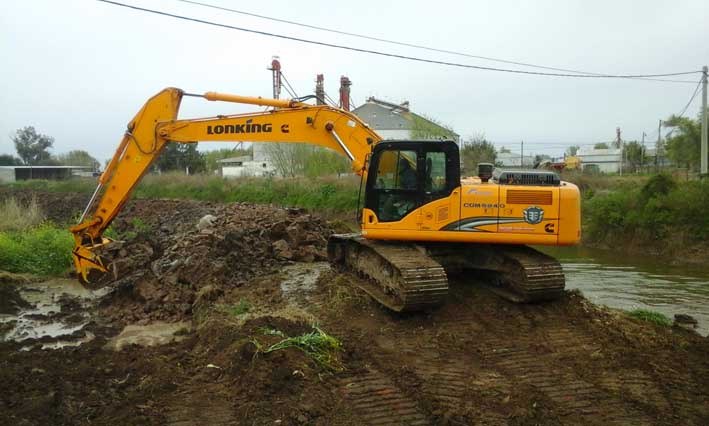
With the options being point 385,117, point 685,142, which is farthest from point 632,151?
point 385,117

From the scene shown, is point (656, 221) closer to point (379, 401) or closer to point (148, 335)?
point (379, 401)

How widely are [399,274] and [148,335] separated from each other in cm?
381

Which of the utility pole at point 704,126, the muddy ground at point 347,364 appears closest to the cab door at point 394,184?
the muddy ground at point 347,364

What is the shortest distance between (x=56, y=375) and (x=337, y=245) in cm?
507

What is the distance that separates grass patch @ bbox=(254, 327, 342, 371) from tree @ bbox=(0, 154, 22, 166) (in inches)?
3204

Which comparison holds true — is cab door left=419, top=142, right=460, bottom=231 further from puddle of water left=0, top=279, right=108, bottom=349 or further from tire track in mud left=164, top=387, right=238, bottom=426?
puddle of water left=0, top=279, right=108, bottom=349

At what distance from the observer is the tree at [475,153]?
2642cm

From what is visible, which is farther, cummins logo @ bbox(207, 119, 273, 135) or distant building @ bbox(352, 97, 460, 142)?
distant building @ bbox(352, 97, 460, 142)

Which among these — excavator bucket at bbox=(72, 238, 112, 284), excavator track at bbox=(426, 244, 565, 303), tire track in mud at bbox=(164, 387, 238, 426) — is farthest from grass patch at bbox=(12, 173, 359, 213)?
tire track in mud at bbox=(164, 387, 238, 426)

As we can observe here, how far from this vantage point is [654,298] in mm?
10789

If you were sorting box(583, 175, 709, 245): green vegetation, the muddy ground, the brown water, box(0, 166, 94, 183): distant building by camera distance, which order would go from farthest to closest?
box(0, 166, 94, 183): distant building → box(583, 175, 709, 245): green vegetation → the brown water → the muddy ground

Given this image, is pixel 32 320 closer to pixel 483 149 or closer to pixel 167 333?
pixel 167 333

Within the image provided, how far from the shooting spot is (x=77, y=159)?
81.3 m

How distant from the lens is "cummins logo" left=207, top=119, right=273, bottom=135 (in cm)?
941
